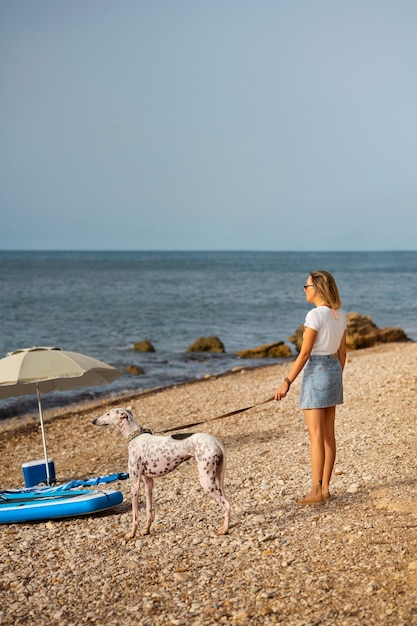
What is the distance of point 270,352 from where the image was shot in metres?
27.0

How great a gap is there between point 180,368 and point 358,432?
47.5ft

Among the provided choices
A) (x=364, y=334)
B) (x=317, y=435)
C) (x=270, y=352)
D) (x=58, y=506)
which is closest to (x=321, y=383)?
(x=317, y=435)

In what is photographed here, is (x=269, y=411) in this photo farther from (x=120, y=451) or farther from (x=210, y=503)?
(x=210, y=503)

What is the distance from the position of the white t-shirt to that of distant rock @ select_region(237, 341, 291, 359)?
19459mm

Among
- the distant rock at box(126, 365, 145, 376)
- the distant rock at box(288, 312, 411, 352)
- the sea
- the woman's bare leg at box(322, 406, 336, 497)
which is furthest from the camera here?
the distant rock at box(288, 312, 411, 352)

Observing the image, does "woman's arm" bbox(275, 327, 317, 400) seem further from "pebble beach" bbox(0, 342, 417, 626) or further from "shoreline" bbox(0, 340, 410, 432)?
"shoreline" bbox(0, 340, 410, 432)

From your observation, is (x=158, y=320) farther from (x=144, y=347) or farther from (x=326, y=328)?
(x=326, y=328)

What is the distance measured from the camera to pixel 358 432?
11.4m

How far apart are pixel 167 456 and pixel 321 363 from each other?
6.13 feet

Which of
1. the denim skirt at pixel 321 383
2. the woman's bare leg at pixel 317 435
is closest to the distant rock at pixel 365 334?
the woman's bare leg at pixel 317 435

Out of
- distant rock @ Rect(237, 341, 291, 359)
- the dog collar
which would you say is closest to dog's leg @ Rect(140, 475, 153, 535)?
the dog collar

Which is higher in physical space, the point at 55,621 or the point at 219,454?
the point at 219,454

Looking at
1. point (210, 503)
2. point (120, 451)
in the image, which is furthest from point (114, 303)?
point (210, 503)

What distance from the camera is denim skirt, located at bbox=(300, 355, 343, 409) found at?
746cm
